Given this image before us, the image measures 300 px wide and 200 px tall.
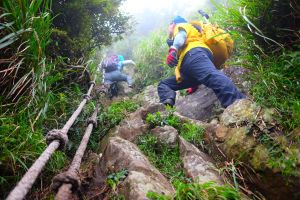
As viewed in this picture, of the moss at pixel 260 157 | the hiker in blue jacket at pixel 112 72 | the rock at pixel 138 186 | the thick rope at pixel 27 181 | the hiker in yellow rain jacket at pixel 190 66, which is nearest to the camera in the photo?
the thick rope at pixel 27 181

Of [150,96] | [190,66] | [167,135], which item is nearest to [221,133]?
[167,135]

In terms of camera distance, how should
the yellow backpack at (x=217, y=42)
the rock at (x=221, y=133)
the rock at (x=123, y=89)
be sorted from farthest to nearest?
the rock at (x=123, y=89) → the yellow backpack at (x=217, y=42) → the rock at (x=221, y=133)

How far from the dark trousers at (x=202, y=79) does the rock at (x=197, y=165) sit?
3.83 ft

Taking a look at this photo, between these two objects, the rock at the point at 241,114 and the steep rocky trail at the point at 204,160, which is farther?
the rock at the point at 241,114

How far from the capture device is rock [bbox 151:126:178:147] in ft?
10.3

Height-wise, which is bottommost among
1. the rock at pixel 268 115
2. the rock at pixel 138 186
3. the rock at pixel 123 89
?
the rock at pixel 123 89

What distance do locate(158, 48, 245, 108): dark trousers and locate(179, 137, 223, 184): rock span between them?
3.83 feet

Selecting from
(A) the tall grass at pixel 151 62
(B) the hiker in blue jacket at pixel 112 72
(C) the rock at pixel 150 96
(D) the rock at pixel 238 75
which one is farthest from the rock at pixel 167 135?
(B) the hiker in blue jacket at pixel 112 72

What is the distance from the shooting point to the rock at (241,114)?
2.69 meters

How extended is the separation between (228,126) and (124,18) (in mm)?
4297

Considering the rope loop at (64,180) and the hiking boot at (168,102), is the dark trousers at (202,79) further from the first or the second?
the rope loop at (64,180)

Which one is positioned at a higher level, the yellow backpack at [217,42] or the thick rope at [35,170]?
the thick rope at [35,170]

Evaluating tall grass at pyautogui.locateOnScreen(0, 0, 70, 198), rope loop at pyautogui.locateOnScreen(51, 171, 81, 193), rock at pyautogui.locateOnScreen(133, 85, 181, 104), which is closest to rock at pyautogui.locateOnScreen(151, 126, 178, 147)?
tall grass at pyautogui.locateOnScreen(0, 0, 70, 198)

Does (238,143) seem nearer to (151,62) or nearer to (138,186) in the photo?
(138,186)
